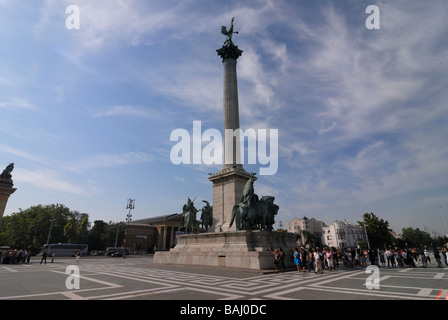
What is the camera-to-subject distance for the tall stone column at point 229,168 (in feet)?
73.8

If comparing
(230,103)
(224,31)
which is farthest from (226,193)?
(224,31)

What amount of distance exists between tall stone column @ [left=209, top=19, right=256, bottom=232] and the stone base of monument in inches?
83.2

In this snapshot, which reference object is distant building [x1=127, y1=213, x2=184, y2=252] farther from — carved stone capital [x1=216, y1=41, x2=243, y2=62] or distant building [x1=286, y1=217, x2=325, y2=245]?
distant building [x1=286, y1=217, x2=325, y2=245]

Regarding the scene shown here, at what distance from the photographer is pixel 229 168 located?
943 inches

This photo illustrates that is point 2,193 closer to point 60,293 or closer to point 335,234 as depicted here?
point 60,293

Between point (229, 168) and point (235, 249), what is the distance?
28.4ft

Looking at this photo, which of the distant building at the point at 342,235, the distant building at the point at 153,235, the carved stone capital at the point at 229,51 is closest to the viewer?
the carved stone capital at the point at 229,51

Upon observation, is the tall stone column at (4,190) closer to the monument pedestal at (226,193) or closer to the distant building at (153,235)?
the monument pedestal at (226,193)

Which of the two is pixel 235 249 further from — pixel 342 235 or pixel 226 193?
pixel 342 235

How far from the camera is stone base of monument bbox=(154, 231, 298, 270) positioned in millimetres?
16078

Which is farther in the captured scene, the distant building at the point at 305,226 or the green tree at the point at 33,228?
the distant building at the point at 305,226

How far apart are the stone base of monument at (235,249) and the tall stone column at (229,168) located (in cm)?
211

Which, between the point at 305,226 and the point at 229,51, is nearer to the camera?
the point at 229,51

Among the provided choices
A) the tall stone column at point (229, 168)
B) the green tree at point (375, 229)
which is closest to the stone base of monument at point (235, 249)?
the tall stone column at point (229, 168)
